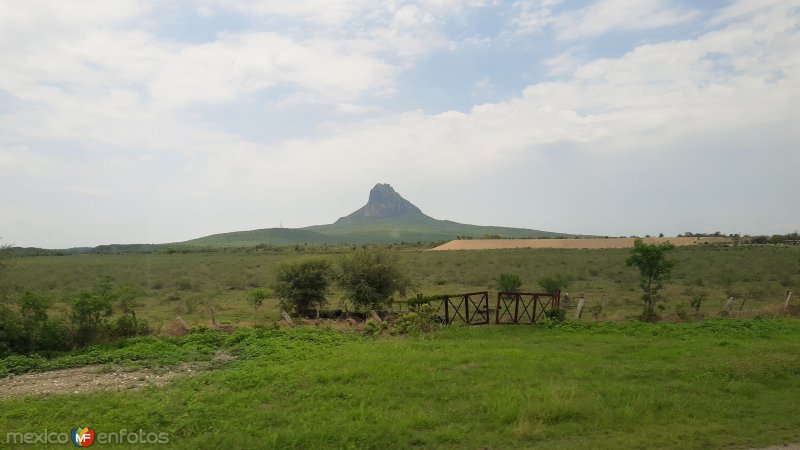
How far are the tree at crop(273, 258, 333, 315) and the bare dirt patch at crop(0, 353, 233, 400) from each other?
9220mm

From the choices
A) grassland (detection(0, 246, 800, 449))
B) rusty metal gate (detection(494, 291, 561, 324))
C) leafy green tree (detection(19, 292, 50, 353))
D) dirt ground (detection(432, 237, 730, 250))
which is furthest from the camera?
dirt ground (detection(432, 237, 730, 250))

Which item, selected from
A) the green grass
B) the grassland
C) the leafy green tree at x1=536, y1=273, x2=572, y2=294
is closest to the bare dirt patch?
A: the grassland

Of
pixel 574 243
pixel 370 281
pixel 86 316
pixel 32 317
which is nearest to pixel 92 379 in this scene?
pixel 86 316

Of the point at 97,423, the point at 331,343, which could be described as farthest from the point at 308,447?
the point at 331,343

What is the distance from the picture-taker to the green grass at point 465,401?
293 inches

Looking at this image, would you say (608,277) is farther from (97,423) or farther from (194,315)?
(97,423)

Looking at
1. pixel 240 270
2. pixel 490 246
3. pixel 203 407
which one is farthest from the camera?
pixel 490 246

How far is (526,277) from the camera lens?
37.5 meters

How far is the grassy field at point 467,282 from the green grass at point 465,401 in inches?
280

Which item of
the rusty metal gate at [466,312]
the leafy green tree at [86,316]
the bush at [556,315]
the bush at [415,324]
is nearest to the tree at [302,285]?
the rusty metal gate at [466,312]

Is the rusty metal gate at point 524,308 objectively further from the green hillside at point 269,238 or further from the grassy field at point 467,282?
the green hillside at point 269,238

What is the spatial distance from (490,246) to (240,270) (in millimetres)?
48271

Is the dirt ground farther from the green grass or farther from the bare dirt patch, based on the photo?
the bare dirt patch

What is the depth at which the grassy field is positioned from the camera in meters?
22.0
